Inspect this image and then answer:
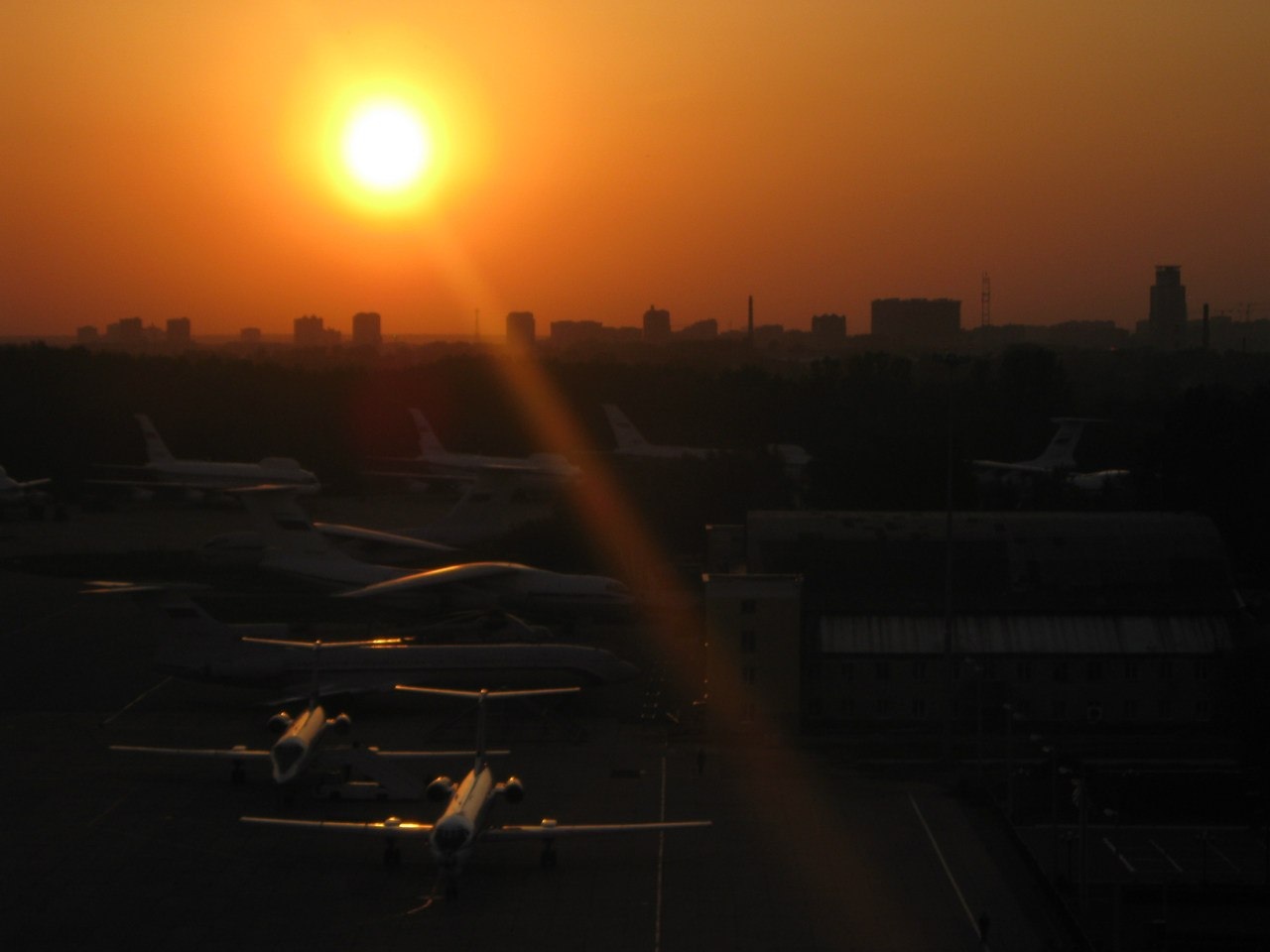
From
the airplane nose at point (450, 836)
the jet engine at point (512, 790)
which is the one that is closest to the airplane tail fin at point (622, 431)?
the jet engine at point (512, 790)

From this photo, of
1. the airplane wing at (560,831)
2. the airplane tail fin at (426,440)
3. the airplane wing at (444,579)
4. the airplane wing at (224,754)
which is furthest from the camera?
the airplane tail fin at (426,440)

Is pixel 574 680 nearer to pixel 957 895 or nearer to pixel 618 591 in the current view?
pixel 618 591

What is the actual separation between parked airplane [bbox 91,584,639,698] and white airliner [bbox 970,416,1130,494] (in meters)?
39.4

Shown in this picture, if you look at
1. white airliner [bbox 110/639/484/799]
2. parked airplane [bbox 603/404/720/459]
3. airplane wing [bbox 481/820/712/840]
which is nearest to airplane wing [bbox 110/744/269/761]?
white airliner [bbox 110/639/484/799]

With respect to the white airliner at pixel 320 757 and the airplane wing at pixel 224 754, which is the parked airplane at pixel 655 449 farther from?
the airplane wing at pixel 224 754

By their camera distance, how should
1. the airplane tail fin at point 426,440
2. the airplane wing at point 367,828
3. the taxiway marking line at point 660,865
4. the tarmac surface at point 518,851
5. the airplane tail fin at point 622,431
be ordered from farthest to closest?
the airplane tail fin at point 622,431 < the airplane tail fin at point 426,440 < the airplane wing at point 367,828 < the tarmac surface at point 518,851 < the taxiway marking line at point 660,865

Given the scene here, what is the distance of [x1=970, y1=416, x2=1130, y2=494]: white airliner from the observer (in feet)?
254

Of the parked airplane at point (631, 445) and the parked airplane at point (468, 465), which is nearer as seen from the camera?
the parked airplane at point (468, 465)

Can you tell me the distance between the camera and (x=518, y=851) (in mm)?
30547

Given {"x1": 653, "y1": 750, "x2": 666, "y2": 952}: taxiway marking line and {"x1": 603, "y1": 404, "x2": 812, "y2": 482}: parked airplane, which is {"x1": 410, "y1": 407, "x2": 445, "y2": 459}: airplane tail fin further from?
{"x1": 653, "y1": 750, "x2": 666, "y2": 952}: taxiway marking line

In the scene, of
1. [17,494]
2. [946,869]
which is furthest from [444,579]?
[17,494]

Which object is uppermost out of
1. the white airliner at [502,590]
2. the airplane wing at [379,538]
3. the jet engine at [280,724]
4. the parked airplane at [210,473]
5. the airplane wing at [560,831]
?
the parked airplane at [210,473]

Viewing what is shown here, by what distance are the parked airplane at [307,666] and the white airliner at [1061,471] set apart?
39372mm

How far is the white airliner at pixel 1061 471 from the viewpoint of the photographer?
77312 mm
